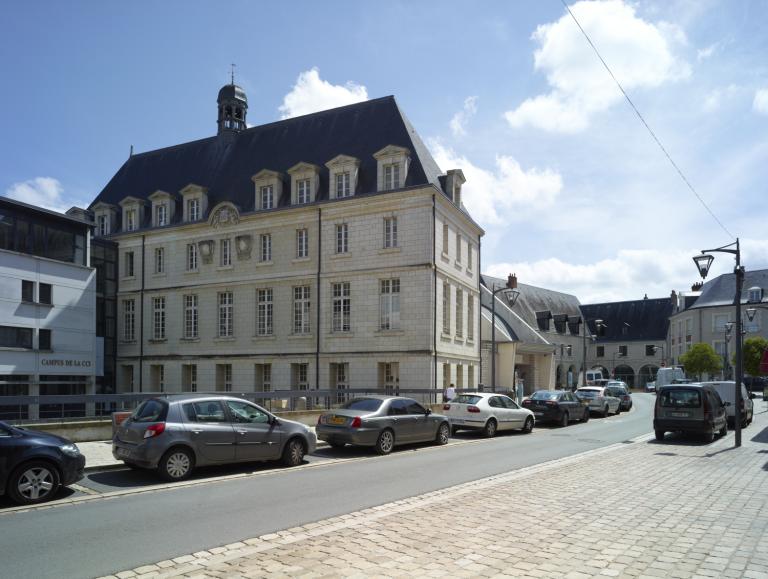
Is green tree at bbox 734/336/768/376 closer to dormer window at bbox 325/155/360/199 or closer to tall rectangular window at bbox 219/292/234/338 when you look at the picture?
dormer window at bbox 325/155/360/199

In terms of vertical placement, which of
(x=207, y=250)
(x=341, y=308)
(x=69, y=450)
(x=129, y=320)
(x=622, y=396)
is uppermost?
(x=207, y=250)

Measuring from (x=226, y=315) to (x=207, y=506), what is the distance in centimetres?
2772

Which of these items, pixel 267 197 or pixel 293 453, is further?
pixel 267 197

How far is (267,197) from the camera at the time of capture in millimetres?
35156

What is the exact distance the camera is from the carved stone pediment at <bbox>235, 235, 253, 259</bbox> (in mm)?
34938

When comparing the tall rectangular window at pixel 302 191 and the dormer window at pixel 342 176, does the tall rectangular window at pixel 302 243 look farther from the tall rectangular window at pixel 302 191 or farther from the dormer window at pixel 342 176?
the dormer window at pixel 342 176

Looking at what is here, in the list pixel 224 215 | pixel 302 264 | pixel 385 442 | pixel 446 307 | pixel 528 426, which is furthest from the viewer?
pixel 224 215

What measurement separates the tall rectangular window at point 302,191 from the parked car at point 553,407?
51.8ft

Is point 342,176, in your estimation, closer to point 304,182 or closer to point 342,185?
point 342,185

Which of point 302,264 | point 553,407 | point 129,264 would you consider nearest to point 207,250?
point 302,264

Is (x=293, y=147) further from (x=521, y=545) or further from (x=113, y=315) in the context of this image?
(x=521, y=545)

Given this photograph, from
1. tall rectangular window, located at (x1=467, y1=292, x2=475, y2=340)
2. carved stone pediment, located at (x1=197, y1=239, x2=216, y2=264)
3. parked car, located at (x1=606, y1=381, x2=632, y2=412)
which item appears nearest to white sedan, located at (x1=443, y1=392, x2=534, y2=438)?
tall rectangular window, located at (x1=467, y1=292, x2=475, y2=340)

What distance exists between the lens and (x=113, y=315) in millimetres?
39500

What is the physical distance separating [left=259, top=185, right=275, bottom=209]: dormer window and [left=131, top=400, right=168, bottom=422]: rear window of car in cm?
2408
